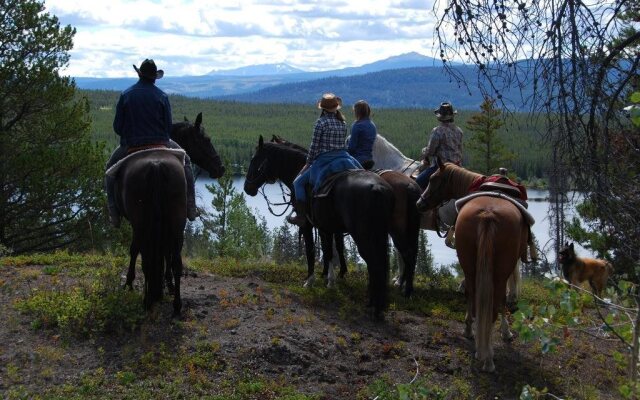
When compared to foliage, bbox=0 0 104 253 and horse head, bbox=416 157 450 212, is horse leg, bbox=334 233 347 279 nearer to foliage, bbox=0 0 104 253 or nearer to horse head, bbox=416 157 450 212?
horse head, bbox=416 157 450 212

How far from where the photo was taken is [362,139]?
35.8ft

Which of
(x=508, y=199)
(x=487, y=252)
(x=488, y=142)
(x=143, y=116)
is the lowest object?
(x=488, y=142)

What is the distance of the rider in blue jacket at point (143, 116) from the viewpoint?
8.69 metres

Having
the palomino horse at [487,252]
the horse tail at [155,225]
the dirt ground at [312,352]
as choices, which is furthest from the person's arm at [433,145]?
the horse tail at [155,225]

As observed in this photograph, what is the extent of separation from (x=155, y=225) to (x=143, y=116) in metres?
1.40

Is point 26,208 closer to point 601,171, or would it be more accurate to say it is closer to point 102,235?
point 102,235

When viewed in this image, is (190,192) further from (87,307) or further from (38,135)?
(38,135)

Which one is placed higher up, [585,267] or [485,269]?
[485,269]

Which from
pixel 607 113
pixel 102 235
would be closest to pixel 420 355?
pixel 607 113

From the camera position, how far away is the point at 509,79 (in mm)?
4066

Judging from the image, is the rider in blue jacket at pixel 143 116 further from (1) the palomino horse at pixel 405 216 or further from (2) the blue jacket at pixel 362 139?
(2) the blue jacket at pixel 362 139

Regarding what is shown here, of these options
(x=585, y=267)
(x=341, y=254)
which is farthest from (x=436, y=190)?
(x=585, y=267)

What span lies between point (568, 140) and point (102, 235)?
18.0 meters

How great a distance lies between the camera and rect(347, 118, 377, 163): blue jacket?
10.8 metres
